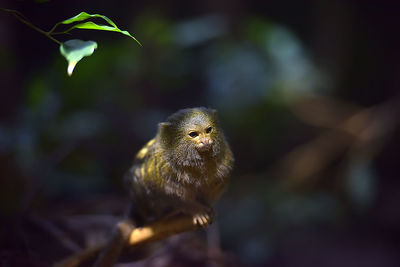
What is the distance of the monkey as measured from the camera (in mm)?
1738

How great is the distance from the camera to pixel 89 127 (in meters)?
3.68

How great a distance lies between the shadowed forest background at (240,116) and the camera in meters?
3.47

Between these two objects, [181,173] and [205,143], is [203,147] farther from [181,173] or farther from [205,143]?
[181,173]

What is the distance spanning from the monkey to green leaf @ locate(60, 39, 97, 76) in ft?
2.03

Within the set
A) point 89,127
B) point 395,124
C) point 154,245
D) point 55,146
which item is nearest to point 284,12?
point 395,124

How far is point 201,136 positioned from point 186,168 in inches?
8.1

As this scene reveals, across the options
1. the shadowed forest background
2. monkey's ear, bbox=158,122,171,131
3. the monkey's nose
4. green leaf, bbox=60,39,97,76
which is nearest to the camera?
green leaf, bbox=60,39,97,76

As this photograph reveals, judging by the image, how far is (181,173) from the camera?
72.5 inches

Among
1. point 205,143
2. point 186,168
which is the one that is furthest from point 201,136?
point 186,168

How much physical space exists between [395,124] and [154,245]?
9.91ft

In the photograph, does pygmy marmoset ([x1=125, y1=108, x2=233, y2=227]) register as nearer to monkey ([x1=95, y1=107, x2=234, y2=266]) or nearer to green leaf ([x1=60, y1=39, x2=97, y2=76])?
monkey ([x1=95, y1=107, x2=234, y2=266])

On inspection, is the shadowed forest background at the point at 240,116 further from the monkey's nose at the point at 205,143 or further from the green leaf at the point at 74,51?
the green leaf at the point at 74,51

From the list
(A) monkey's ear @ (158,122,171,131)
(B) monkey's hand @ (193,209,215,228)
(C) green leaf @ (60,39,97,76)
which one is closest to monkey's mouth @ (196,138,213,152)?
(A) monkey's ear @ (158,122,171,131)

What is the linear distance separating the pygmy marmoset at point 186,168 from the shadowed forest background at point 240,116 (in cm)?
96
